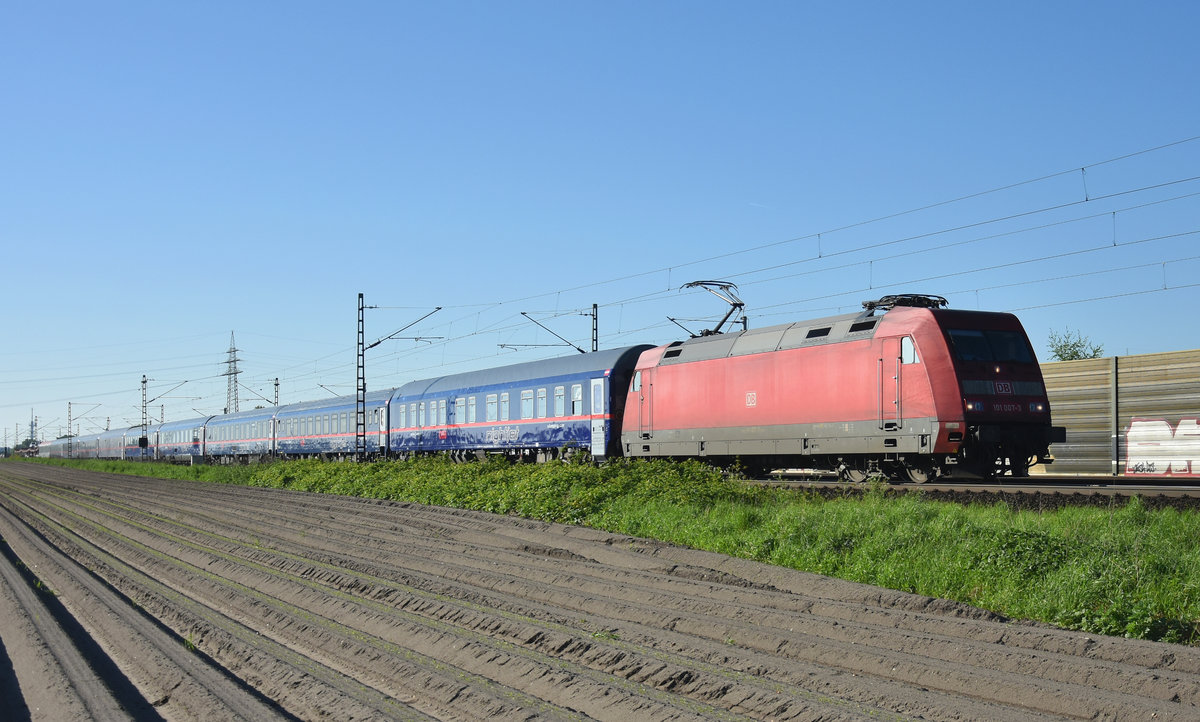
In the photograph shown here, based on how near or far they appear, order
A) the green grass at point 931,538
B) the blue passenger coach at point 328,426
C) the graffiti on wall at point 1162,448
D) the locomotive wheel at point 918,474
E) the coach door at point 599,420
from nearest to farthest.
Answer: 1. the green grass at point 931,538
2. the locomotive wheel at point 918,474
3. the graffiti on wall at point 1162,448
4. the coach door at point 599,420
5. the blue passenger coach at point 328,426

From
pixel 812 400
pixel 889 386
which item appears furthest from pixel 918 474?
pixel 812 400

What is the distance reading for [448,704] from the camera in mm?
7492

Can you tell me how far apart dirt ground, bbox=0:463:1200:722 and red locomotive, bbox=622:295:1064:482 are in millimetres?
7312

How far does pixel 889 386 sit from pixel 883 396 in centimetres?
24

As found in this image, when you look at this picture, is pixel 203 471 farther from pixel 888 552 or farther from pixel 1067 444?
pixel 888 552

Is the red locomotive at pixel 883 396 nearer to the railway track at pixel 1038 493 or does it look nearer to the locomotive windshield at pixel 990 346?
the locomotive windshield at pixel 990 346

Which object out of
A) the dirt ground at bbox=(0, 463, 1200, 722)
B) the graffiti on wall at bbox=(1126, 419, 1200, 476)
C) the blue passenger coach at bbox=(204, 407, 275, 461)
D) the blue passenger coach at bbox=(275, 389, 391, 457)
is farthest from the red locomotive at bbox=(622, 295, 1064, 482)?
the blue passenger coach at bbox=(204, 407, 275, 461)

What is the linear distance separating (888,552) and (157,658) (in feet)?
26.5

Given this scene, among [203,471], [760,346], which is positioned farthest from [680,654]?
[203,471]

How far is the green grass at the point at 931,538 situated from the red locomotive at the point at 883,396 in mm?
2916

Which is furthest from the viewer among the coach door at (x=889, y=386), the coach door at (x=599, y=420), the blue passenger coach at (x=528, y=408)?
the blue passenger coach at (x=528, y=408)

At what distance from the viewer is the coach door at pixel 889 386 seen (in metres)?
20.1

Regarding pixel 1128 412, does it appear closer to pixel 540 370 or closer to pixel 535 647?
pixel 540 370

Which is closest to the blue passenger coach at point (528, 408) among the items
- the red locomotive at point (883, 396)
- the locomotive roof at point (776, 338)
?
the locomotive roof at point (776, 338)
